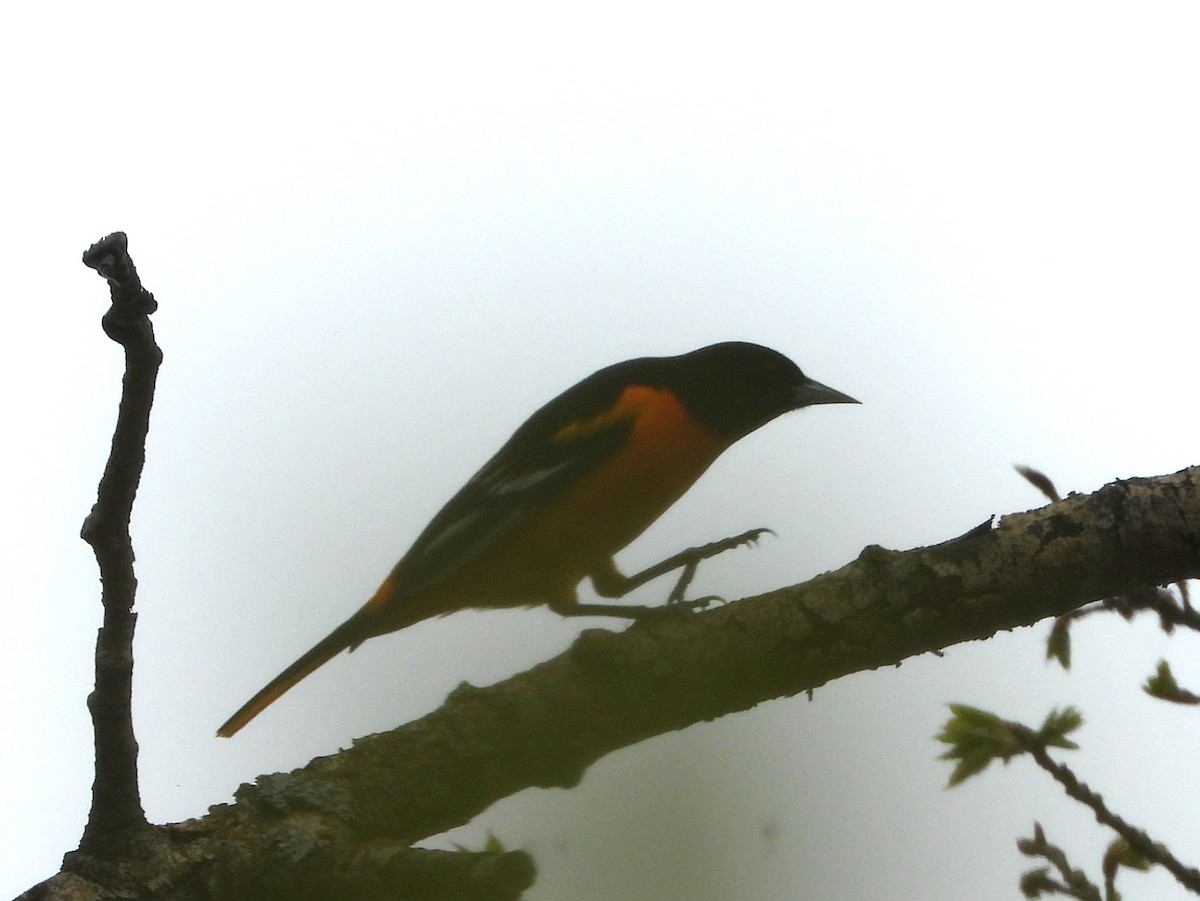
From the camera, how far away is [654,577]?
13.8 feet

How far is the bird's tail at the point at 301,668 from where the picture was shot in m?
3.76

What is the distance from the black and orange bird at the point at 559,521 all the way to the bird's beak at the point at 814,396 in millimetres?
566

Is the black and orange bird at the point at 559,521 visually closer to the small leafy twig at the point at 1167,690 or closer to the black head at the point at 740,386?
the black head at the point at 740,386

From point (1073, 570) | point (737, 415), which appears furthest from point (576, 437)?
point (1073, 570)

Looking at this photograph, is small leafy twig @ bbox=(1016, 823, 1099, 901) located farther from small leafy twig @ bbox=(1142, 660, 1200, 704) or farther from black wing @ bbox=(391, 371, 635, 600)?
black wing @ bbox=(391, 371, 635, 600)

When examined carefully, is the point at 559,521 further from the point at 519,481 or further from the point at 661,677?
the point at 661,677

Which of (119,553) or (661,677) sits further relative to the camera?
(661,677)

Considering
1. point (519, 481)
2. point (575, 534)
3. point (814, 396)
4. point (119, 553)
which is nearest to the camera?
point (119, 553)

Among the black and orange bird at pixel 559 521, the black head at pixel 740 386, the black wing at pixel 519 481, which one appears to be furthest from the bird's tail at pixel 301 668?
the black head at pixel 740 386

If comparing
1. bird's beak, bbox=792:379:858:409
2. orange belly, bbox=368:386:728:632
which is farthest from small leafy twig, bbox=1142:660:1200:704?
bird's beak, bbox=792:379:858:409

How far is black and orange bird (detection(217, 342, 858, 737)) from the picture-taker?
4.05 metres

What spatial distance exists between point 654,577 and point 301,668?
125cm

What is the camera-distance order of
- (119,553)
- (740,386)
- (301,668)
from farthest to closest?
(740,386) < (301,668) < (119,553)

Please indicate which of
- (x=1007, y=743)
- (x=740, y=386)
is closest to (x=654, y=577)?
(x=740, y=386)
